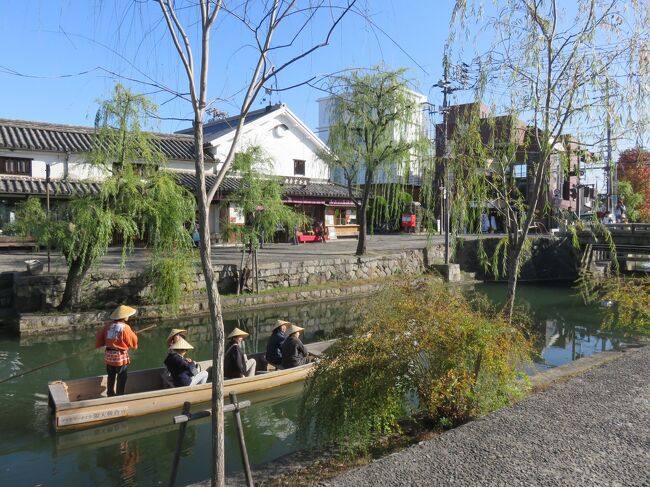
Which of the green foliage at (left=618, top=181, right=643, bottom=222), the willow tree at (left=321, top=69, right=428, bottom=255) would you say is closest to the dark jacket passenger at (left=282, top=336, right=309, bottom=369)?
the willow tree at (left=321, top=69, right=428, bottom=255)

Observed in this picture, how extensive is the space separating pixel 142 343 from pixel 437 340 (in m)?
9.17

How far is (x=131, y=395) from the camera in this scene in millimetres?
7176

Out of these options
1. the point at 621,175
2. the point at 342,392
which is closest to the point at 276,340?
the point at 342,392

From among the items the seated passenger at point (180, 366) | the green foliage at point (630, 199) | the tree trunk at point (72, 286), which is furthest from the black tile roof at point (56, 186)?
the green foliage at point (630, 199)

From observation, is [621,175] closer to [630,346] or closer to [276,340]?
[630,346]

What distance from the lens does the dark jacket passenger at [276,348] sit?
9.07 metres

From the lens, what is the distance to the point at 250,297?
53.4 ft

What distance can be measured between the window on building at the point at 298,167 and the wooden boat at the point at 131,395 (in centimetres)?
2053

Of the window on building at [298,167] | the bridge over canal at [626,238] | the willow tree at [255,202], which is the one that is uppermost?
the window on building at [298,167]

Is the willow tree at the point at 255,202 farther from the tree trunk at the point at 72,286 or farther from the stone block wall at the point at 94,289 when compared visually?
the tree trunk at the point at 72,286

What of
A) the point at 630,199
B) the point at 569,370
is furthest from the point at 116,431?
the point at 630,199

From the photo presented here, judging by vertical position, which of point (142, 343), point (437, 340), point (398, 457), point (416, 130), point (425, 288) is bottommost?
point (142, 343)

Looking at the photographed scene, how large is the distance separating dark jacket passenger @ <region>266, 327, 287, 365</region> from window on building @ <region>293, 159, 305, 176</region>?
20056 mm

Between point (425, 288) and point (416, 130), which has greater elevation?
point (416, 130)
